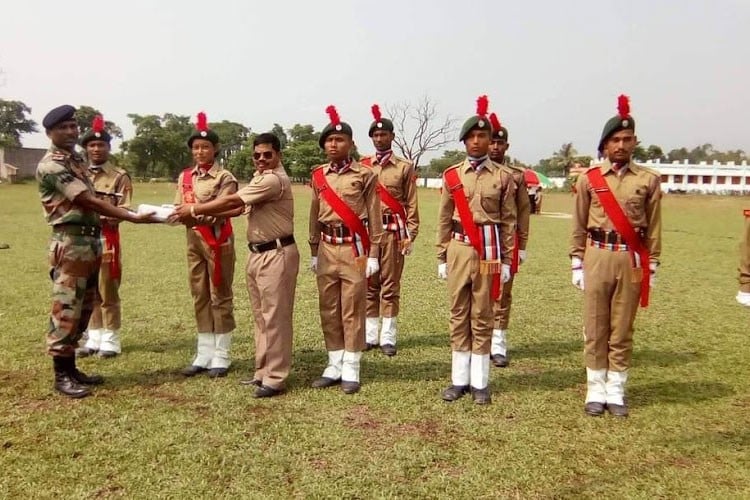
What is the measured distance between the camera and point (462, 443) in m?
3.90

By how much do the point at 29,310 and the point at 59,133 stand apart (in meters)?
3.75

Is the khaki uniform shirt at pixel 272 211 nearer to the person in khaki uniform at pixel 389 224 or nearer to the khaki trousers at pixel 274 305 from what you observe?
the khaki trousers at pixel 274 305

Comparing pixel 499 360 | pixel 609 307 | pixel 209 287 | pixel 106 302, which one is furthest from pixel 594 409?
pixel 106 302

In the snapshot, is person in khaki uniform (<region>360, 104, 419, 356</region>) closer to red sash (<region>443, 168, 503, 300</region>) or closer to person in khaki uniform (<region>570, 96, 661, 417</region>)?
red sash (<region>443, 168, 503, 300</region>)

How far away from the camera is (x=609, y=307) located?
14.8ft

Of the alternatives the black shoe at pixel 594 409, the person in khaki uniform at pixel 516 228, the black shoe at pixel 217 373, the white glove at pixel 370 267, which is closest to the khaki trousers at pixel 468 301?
the person in khaki uniform at pixel 516 228

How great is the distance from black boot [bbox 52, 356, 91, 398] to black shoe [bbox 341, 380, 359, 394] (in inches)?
83.2

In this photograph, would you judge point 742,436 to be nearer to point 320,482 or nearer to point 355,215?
point 320,482

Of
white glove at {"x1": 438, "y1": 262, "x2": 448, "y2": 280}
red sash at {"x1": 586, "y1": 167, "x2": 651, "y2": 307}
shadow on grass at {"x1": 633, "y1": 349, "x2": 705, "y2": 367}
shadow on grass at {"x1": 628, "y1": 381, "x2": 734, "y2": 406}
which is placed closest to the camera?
red sash at {"x1": 586, "y1": 167, "x2": 651, "y2": 307}

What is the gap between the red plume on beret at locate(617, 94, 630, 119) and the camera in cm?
435

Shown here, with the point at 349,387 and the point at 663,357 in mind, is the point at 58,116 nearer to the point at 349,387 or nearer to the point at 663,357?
the point at 349,387

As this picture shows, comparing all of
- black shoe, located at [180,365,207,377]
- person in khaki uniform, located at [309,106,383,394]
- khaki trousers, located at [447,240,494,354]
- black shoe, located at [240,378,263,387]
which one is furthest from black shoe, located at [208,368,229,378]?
khaki trousers, located at [447,240,494,354]

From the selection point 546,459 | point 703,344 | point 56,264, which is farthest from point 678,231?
point 56,264

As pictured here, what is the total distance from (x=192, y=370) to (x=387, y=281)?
7.29 feet
